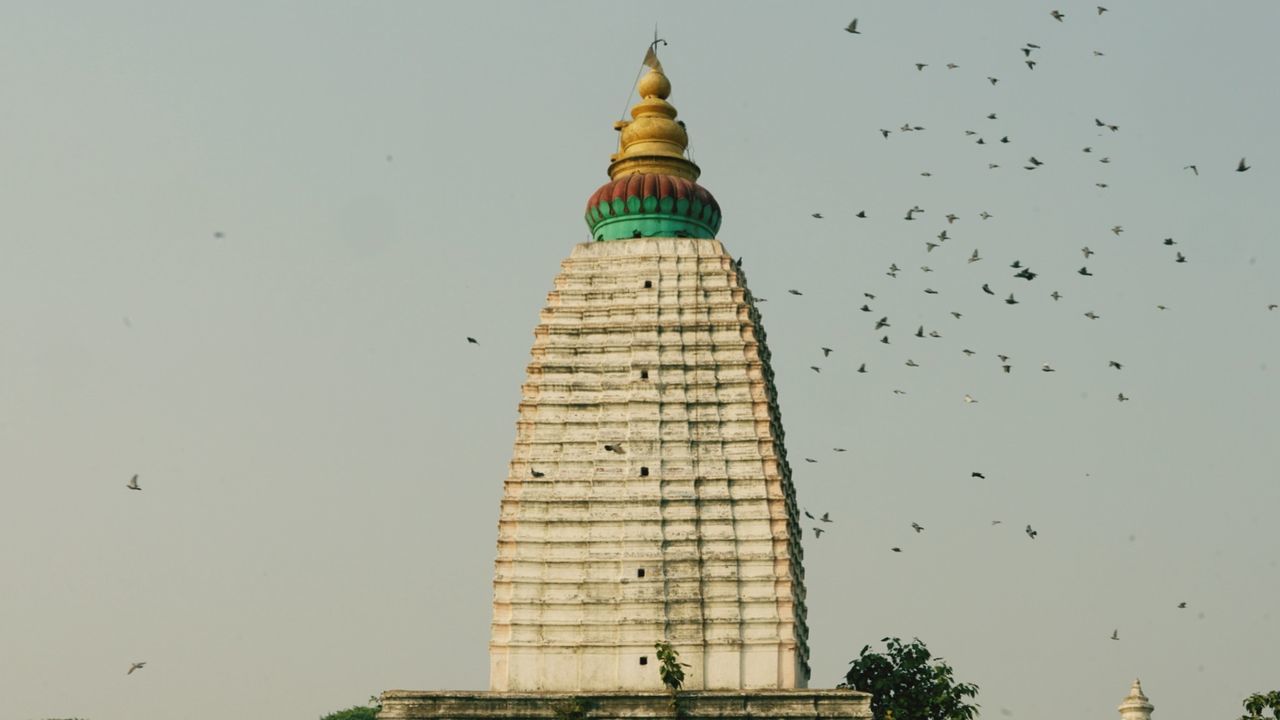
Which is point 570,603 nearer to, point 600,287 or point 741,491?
point 741,491

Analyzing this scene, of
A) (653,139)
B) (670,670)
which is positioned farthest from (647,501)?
(653,139)

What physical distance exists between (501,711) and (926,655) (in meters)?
12.3

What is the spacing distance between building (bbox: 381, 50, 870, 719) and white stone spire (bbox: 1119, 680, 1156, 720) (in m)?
13.2

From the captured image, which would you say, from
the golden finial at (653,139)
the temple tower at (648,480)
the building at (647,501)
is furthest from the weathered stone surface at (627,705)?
the golden finial at (653,139)

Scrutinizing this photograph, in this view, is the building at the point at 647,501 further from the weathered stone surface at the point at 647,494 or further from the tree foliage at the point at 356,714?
the tree foliage at the point at 356,714

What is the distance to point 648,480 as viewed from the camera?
4450 cm

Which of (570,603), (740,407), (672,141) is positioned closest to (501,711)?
(570,603)

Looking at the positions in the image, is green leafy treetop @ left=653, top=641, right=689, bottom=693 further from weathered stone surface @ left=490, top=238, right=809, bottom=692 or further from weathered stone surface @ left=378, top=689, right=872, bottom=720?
weathered stone surface @ left=490, top=238, right=809, bottom=692

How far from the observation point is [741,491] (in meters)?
44.4

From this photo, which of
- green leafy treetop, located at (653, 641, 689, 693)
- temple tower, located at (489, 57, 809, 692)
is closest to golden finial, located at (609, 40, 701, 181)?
temple tower, located at (489, 57, 809, 692)

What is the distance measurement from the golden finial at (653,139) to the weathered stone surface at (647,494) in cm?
250

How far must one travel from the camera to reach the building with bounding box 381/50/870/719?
42438 mm

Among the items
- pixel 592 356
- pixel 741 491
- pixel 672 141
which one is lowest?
pixel 741 491

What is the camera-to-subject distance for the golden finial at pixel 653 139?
4944cm
